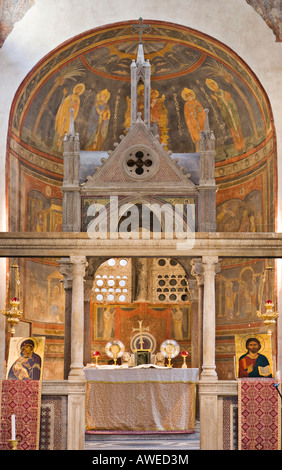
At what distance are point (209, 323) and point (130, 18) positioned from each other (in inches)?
345

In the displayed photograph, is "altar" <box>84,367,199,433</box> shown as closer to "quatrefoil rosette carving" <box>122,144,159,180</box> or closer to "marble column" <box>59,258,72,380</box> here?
"marble column" <box>59,258,72,380</box>

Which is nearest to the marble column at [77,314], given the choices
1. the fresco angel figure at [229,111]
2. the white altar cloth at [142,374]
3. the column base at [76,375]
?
the column base at [76,375]

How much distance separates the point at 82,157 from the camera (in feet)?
60.8

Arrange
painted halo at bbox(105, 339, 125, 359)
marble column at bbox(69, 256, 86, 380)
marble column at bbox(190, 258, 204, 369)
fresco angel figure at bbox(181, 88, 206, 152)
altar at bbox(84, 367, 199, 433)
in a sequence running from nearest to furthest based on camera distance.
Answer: marble column at bbox(69, 256, 86, 380), altar at bbox(84, 367, 199, 433), marble column at bbox(190, 258, 204, 369), painted halo at bbox(105, 339, 125, 359), fresco angel figure at bbox(181, 88, 206, 152)

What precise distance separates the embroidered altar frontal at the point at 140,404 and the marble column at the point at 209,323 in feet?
9.53

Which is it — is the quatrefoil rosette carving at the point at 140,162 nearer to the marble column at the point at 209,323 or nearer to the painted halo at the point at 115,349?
the marble column at the point at 209,323

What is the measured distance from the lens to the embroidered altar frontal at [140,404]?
1720 cm

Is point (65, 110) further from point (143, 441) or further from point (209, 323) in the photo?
point (143, 441)

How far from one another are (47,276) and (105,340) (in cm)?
271

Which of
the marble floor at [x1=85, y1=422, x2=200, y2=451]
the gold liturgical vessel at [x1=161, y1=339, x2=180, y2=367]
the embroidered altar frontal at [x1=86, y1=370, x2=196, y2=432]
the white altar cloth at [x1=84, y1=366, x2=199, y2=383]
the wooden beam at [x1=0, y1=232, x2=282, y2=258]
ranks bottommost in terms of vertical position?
the marble floor at [x1=85, y1=422, x2=200, y2=451]

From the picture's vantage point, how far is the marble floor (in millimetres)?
15922

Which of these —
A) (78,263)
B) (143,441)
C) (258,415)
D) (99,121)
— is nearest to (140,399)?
(143,441)

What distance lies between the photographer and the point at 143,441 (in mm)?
16875

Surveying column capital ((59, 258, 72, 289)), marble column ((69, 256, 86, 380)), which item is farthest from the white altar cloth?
marble column ((69, 256, 86, 380))
